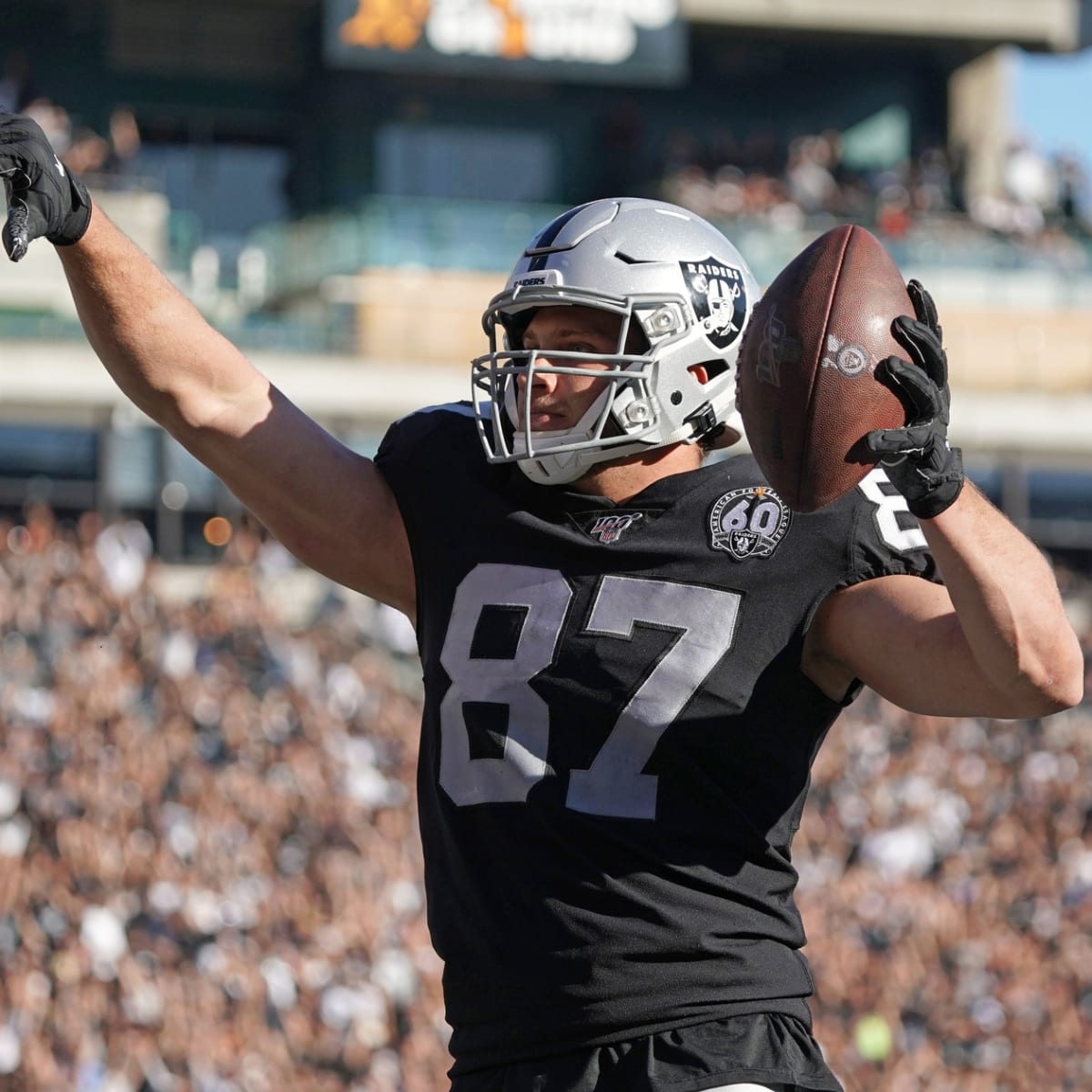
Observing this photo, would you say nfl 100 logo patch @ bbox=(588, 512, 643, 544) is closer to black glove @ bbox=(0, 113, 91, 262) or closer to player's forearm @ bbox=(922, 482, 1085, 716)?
player's forearm @ bbox=(922, 482, 1085, 716)

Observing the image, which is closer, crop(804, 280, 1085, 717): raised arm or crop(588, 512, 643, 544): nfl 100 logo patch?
crop(804, 280, 1085, 717): raised arm

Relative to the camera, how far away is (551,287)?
281 cm

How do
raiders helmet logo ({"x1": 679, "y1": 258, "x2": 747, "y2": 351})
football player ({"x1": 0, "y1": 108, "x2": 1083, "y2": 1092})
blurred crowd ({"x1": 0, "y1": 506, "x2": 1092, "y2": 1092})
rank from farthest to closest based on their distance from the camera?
blurred crowd ({"x1": 0, "y1": 506, "x2": 1092, "y2": 1092}), raiders helmet logo ({"x1": 679, "y1": 258, "x2": 747, "y2": 351}), football player ({"x1": 0, "y1": 108, "x2": 1083, "y2": 1092})

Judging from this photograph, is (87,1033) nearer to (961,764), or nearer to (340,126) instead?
(961,764)

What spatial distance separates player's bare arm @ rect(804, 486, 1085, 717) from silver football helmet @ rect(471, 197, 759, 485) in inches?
16.3

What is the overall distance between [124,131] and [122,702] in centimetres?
961

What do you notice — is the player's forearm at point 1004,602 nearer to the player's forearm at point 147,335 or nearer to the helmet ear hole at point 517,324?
the helmet ear hole at point 517,324

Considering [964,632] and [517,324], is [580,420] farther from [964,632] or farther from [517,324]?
[964,632]

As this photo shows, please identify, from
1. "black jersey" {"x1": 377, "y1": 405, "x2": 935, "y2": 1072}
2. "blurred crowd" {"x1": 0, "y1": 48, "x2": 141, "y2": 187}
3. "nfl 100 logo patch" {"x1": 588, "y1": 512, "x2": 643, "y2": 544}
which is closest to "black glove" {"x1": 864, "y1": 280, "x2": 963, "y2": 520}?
"black jersey" {"x1": 377, "y1": 405, "x2": 935, "y2": 1072}

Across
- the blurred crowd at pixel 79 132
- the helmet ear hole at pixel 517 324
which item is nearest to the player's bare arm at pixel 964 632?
the helmet ear hole at pixel 517 324

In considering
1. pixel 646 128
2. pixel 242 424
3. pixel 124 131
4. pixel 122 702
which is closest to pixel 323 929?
pixel 122 702

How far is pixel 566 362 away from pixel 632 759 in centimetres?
61

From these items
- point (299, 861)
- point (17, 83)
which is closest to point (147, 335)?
point (299, 861)

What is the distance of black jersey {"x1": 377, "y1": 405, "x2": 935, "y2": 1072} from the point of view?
8.41 ft
